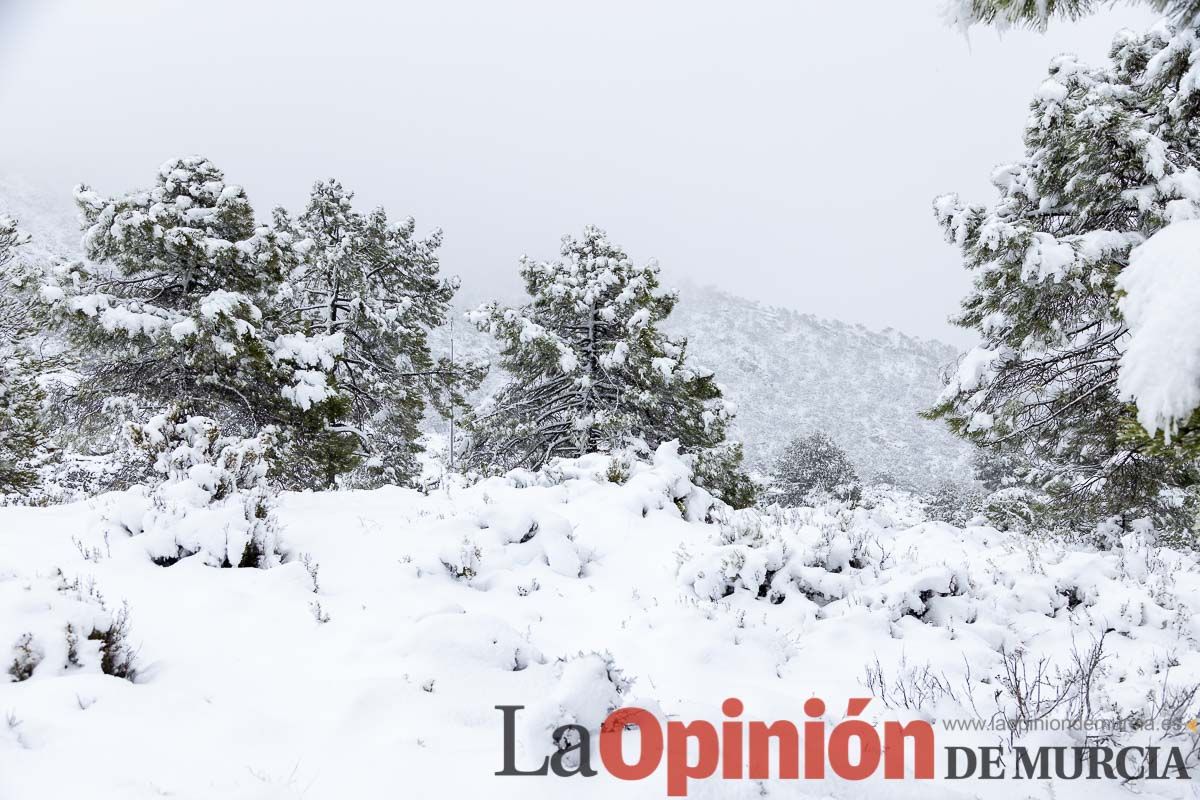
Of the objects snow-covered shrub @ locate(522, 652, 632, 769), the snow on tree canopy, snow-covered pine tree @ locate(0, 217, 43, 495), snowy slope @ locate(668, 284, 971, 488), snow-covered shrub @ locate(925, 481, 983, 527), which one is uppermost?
snowy slope @ locate(668, 284, 971, 488)

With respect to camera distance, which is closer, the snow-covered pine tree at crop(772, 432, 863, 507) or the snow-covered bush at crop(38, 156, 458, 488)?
the snow-covered bush at crop(38, 156, 458, 488)

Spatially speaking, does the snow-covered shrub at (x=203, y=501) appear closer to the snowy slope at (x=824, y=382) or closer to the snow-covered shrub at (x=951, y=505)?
the snow-covered shrub at (x=951, y=505)

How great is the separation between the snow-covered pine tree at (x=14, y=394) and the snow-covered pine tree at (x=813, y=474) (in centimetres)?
2615

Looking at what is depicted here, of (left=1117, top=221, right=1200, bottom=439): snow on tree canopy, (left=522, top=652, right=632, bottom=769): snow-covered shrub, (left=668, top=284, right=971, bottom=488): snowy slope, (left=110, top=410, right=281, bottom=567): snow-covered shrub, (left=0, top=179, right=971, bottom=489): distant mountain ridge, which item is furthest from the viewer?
(left=668, top=284, right=971, bottom=488): snowy slope

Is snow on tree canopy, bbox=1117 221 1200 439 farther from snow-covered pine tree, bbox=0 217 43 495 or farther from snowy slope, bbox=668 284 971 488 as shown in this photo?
snowy slope, bbox=668 284 971 488

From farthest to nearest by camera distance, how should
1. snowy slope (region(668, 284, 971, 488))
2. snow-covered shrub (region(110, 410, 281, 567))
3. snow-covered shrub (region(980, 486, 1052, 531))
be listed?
snowy slope (region(668, 284, 971, 488)) → snow-covered shrub (region(980, 486, 1052, 531)) → snow-covered shrub (region(110, 410, 281, 567))

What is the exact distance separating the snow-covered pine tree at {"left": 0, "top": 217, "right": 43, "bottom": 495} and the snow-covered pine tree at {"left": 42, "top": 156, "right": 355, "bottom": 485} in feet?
3.14

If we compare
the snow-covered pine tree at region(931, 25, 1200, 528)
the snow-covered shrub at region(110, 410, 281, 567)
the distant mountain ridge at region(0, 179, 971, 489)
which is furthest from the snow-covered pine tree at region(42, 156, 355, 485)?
the distant mountain ridge at region(0, 179, 971, 489)

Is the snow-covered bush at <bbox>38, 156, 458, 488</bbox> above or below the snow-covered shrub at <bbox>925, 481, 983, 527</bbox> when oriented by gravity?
above

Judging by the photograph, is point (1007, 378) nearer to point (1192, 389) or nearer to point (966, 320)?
point (966, 320)

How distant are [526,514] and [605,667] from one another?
3.23 meters

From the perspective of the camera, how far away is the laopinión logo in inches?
99.0

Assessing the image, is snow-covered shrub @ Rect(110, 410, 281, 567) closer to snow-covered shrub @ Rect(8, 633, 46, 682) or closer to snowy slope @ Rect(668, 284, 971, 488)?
snow-covered shrub @ Rect(8, 633, 46, 682)

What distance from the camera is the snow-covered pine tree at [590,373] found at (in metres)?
13.7
